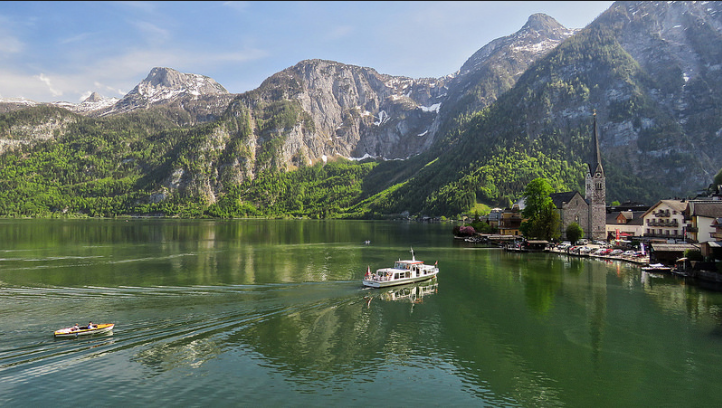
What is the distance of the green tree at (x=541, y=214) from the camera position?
11088 cm

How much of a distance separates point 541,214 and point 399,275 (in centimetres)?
6922

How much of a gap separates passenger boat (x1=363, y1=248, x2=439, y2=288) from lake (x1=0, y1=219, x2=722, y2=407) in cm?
144

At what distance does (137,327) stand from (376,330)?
69.7 feet

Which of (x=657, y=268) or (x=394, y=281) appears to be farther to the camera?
(x=657, y=268)

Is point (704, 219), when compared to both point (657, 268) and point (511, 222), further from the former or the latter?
point (511, 222)

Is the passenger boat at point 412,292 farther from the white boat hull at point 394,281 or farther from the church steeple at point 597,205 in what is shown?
the church steeple at point 597,205

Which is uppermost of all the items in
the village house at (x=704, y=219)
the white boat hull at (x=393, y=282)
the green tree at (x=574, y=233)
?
the village house at (x=704, y=219)

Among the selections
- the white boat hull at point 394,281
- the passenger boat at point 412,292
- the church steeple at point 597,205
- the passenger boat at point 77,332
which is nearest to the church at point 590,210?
the church steeple at point 597,205

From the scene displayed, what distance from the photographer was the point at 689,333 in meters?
36.7

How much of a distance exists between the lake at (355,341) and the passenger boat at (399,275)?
1.44 m

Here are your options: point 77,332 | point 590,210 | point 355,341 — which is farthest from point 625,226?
point 77,332

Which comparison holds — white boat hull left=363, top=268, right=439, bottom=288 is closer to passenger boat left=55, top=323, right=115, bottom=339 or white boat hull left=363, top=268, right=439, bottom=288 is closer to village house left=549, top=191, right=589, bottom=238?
passenger boat left=55, top=323, right=115, bottom=339

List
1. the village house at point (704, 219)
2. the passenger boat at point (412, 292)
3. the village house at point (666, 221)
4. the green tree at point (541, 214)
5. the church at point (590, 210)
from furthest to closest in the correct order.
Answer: the church at point (590, 210) < the green tree at point (541, 214) < the village house at point (666, 221) < the village house at point (704, 219) < the passenger boat at point (412, 292)

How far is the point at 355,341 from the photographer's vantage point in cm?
3425
